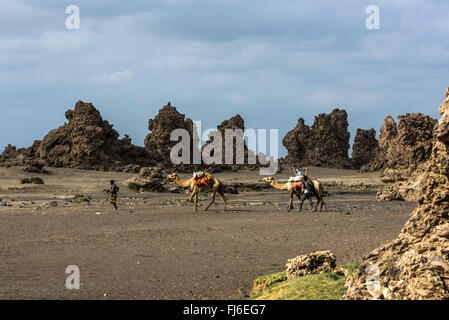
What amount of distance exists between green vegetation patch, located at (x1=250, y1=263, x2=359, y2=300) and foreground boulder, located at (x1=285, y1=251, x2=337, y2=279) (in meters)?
0.16

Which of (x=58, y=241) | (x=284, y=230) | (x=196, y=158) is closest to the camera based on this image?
(x=58, y=241)

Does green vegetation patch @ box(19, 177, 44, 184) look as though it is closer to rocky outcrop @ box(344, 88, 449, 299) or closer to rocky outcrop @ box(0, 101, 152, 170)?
rocky outcrop @ box(0, 101, 152, 170)

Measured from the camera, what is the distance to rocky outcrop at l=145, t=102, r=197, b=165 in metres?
50.4

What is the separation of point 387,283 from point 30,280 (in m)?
6.66

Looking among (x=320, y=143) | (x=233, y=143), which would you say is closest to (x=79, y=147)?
(x=233, y=143)

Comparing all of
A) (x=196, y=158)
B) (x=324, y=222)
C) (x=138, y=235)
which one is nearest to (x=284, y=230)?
(x=324, y=222)

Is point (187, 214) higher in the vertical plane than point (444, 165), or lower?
lower

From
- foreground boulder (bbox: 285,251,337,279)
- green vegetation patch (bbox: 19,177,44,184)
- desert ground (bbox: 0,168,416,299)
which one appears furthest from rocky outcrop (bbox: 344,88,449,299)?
green vegetation patch (bbox: 19,177,44,184)

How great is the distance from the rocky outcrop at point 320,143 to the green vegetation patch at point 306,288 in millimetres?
61684

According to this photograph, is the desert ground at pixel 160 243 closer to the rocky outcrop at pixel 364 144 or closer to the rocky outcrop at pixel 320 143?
the rocky outcrop at pixel 320 143

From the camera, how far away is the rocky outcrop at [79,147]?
1716 inches

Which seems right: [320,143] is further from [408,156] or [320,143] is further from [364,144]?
[408,156]
